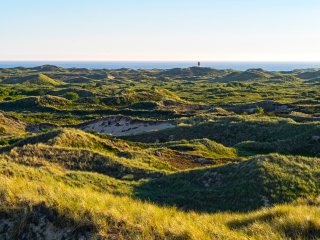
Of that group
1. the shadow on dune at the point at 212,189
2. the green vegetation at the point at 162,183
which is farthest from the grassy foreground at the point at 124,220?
the shadow on dune at the point at 212,189

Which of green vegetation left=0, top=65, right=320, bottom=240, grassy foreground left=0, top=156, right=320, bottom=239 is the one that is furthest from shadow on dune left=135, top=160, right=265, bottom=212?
grassy foreground left=0, top=156, right=320, bottom=239

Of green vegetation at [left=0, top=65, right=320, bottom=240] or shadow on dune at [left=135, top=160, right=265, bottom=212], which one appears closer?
green vegetation at [left=0, top=65, right=320, bottom=240]

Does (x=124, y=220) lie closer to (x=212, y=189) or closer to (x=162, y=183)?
(x=212, y=189)

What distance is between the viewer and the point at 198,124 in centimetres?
5269

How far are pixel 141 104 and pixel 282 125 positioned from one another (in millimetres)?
39997

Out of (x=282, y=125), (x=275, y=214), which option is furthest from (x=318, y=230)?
(x=282, y=125)

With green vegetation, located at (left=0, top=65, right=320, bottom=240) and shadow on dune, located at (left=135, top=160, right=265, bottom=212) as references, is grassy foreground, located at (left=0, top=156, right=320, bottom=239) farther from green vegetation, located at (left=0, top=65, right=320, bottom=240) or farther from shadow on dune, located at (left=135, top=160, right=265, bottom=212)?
shadow on dune, located at (left=135, top=160, right=265, bottom=212)

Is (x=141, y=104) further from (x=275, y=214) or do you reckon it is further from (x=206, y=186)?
(x=275, y=214)

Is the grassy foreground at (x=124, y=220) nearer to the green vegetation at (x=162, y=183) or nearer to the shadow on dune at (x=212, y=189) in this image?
the green vegetation at (x=162, y=183)

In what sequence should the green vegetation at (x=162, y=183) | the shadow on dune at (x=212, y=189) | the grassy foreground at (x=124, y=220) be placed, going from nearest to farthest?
the grassy foreground at (x=124, y=220) → the green vegetation at (x=162, y=183) → the shadow on dune at (x=212, y=189)

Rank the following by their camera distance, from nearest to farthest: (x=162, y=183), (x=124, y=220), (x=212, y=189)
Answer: (x=124, y=220)
(x=212, y=189)
(x=162, y=183)

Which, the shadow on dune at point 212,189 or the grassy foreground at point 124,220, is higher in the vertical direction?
the grassy foreground at point 124,220

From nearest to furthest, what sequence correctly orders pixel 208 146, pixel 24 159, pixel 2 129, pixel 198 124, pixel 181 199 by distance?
pixel 181 199
pixel 24 159
pixel 208 146
pixel 198 124
pixel 2 129

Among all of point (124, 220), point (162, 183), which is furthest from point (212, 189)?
point (124, 220)
